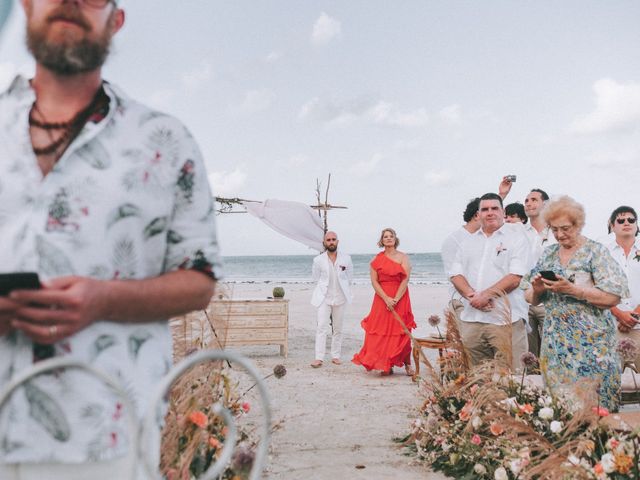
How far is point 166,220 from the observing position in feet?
3.96

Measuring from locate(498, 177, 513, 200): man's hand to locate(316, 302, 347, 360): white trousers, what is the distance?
2934mm

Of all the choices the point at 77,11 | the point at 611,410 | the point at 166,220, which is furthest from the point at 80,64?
the point at 611,410

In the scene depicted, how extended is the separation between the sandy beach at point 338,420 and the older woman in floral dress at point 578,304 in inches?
46.1

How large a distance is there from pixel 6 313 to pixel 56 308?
0.08 meters

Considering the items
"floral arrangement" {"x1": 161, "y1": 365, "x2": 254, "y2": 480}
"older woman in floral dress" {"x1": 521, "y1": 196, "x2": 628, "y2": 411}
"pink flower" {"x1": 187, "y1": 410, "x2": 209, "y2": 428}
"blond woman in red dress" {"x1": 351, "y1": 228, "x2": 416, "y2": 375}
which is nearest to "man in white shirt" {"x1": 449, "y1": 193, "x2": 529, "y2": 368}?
"older woman in floral dress" {"x1": 521, "y1": 196, "x2": 628, "y2": 411}

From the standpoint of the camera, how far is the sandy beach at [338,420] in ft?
13.9

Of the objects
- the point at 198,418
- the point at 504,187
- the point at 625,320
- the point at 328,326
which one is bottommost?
the point at 328,326

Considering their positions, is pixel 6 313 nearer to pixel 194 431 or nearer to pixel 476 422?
pixel 194 431

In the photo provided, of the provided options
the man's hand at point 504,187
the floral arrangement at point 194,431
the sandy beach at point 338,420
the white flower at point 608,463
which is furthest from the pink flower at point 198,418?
the man's hand at point 504,187

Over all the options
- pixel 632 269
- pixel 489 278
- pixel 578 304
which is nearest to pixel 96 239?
pixel 578 304

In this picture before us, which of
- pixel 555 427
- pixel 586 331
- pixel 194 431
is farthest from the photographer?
pixel 586 331

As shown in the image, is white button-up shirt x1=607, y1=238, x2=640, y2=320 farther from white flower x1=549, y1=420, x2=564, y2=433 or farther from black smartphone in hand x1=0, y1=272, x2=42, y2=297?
black smartphone in hand x1=0, y1=272, x2=42, y2=297

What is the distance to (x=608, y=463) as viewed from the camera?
2.60m

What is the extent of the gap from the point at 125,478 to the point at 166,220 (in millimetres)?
487
